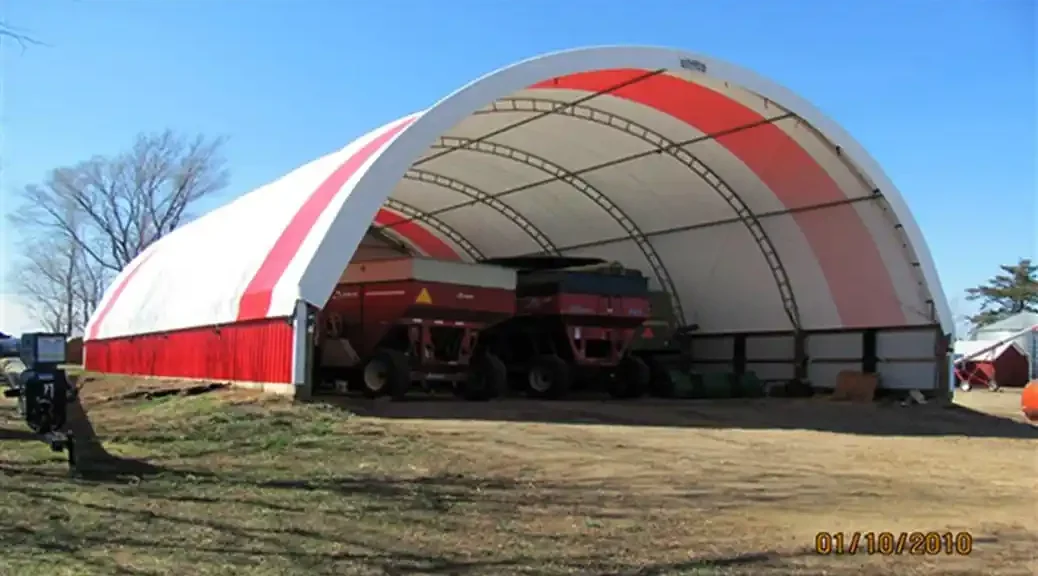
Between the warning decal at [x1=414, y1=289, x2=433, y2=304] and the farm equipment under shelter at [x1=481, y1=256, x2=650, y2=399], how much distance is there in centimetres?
320

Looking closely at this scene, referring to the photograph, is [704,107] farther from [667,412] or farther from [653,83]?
[667,412]

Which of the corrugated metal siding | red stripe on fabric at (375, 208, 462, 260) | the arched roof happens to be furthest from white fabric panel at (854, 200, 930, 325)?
red stripe on fabric at (375, 208, 462, 260)

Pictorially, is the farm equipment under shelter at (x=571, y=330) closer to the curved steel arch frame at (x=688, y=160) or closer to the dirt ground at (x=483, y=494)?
the curved steel arch frame at (x=688, y=160)

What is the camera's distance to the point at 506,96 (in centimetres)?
1549

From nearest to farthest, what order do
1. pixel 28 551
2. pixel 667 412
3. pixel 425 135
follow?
pixel 28 551, pixel 425 135, pixel 667 412

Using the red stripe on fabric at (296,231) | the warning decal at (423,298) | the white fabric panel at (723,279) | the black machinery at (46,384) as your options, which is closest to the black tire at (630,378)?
the white fabric panel at (723,279)

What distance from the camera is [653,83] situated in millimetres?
17953

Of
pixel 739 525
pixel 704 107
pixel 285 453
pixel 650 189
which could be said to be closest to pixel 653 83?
pixel 704 107

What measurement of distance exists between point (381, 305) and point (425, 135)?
3354 mm

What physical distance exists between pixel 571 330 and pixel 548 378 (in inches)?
40.2

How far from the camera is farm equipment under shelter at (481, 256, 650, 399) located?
61.7 ft

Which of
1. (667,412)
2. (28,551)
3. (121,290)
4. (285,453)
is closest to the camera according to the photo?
(28,551)

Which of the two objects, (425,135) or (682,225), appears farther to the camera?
(682,225)

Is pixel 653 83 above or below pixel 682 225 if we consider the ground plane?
above
